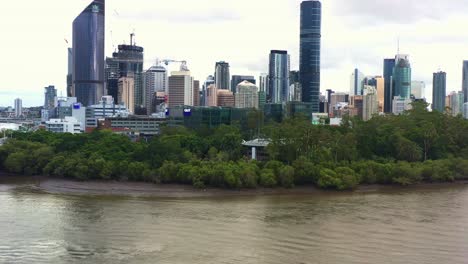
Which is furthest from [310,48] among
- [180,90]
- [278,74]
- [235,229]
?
[235,229]

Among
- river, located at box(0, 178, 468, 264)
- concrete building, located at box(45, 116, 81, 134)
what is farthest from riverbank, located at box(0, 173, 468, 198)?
concrete building, located at box(45, 116, 81, 134)

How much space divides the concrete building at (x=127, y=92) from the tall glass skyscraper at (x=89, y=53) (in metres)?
5.77

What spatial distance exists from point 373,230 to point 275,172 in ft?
36.2

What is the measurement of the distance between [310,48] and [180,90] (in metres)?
25.2

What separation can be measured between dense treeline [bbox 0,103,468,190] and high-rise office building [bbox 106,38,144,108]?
78794mm

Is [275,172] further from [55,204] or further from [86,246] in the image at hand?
[86,246]

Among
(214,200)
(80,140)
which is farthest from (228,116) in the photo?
(214,200)

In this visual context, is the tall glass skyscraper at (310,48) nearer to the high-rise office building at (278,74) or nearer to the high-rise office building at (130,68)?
the high-rise office building at (278,74)

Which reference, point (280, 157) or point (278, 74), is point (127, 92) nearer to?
point (278, 74)

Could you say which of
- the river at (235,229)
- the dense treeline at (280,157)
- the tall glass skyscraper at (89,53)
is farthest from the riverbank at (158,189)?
the tall glass skyscraper at (89,53)

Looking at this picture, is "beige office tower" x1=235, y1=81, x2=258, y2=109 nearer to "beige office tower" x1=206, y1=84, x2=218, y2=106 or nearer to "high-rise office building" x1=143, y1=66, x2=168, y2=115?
"beige office tower" x1=206, y1=84, x2=218, y2=106

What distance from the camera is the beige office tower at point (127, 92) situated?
376ft

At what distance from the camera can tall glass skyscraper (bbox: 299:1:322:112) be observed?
103125 mm

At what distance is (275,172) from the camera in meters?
31.3
